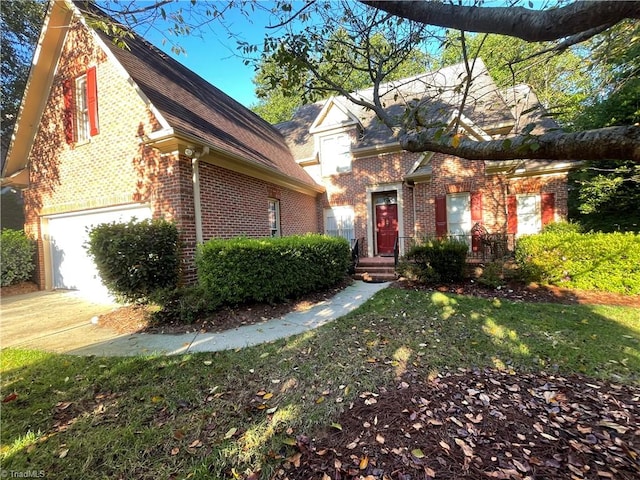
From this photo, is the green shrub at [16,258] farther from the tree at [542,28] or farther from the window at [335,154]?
the tree at [542,28]

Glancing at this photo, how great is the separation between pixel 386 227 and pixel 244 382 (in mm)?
10187

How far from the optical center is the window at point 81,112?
8.11 m

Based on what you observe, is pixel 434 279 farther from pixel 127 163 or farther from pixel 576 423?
pixel 127 163

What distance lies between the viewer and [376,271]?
9781mm

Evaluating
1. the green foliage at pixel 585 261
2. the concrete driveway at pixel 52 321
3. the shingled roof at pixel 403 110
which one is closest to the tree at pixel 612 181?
the shingled roof at pixel 403 110

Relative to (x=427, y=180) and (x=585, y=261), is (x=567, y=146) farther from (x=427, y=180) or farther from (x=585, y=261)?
(x=427, y=180)

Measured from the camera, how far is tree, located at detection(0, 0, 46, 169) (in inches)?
496

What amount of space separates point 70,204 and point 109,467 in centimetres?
893

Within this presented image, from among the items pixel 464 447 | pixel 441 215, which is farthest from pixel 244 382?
pixel 441 215

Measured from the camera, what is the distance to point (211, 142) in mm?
6969

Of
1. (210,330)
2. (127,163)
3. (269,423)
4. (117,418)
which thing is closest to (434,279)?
(210,330)

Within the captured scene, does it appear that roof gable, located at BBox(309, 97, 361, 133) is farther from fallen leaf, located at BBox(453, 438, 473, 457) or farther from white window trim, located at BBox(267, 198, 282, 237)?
fallen leaf, located at BBox(453, 438, 473, 457)

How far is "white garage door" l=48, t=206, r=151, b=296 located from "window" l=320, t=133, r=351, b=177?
887 cm

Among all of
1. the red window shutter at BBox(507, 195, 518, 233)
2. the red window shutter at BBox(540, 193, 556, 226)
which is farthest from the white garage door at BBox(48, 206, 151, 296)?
the red window shutter at BBox(540, 193, 556, 226)
